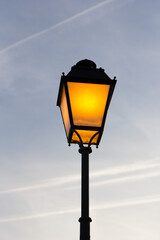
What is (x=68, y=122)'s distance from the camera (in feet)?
15.3

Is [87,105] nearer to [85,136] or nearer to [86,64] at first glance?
[85,136]

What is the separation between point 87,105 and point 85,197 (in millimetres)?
988

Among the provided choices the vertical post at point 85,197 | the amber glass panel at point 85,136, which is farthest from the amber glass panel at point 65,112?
the vertical post at point 85,197

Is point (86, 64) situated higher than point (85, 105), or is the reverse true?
point (86, 64)

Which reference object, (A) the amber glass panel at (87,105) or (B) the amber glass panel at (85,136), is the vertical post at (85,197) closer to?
(B) the amber glass panel at (85,136)

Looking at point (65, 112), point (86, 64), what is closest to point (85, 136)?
point (65, 112)

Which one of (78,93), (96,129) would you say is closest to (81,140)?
(96,129)

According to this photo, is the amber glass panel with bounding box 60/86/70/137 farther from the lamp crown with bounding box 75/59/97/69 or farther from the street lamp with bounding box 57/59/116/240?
the lamp crown with bounding box 75/59/97/69

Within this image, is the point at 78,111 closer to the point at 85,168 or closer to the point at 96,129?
the point at 96,129

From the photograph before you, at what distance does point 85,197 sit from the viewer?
14.1ft

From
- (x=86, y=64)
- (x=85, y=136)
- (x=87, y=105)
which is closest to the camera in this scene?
(x=87, y=105)

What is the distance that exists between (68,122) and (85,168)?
553 mm

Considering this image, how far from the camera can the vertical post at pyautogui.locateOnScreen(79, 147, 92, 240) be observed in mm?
4105

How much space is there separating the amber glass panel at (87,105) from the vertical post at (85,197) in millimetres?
320
